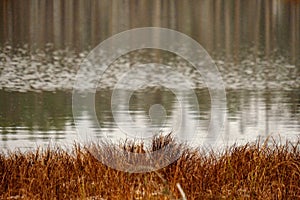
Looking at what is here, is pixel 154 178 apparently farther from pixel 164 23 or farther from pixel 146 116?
pixel 164 23

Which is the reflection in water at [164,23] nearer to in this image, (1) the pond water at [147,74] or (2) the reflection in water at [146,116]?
(1) the pond water at [147,74]

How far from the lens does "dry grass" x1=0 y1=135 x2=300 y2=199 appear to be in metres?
8.29

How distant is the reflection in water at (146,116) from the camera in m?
15.5

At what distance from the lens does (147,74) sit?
91.9ft

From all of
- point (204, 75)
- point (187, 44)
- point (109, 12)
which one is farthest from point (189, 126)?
point (109, 12)

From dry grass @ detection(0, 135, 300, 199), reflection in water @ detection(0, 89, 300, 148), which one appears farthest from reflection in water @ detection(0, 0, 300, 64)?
dry grass @ detection(0, 135, 300, 199)

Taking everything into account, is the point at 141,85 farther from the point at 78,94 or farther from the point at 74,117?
the point at 74,117

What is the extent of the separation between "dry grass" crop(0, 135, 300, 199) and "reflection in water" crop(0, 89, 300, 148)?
15.5ft

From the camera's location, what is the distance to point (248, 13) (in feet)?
225

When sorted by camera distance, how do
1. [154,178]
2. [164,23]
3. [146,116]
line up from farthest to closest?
1. [164,23]
2. [146,116]
3. [154,178]

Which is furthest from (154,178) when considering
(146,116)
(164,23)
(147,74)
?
(164,23)

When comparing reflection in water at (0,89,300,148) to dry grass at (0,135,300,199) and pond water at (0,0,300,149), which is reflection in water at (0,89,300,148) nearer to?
pond water at (0,0,300,149)

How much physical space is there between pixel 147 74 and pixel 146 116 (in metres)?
9.78

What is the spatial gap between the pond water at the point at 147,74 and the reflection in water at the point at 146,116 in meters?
0.02
